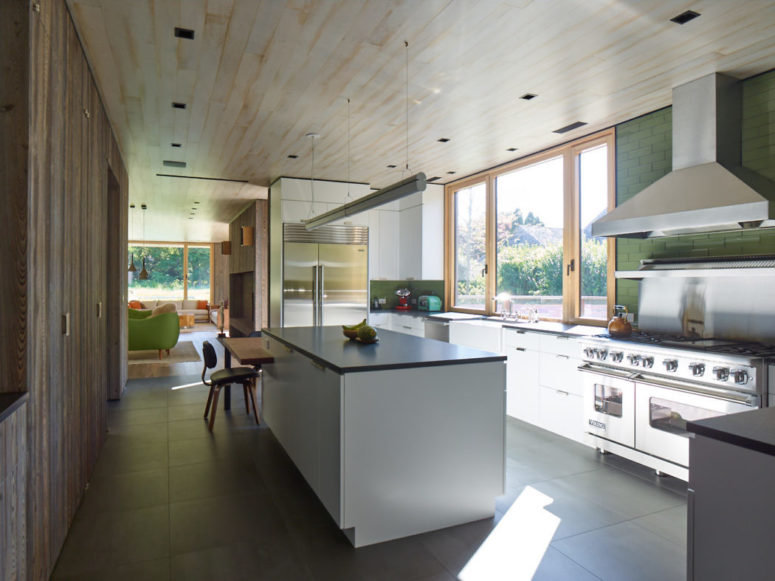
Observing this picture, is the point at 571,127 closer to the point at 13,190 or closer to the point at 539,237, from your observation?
the point at 539,237

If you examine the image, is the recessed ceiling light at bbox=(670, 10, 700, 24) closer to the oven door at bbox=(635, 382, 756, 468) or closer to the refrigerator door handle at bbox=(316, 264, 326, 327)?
the oven door at bbox=(635, 382, 756, 468)

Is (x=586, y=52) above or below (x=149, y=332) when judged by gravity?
above

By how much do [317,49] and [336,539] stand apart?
2743mm

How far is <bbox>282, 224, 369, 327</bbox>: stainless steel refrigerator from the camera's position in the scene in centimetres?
614

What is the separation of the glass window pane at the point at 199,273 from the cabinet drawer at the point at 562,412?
47.4 feet

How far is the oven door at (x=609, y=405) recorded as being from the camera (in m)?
3.47

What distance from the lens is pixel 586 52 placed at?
2.95m

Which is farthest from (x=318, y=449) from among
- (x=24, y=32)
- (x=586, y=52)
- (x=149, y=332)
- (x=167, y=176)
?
(x=149, y=332)

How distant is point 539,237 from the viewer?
205 inches

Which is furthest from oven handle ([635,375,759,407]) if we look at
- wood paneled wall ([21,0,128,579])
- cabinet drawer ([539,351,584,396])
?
wood paneled wall ([21,0,128,579])

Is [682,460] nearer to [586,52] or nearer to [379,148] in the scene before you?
[586,52]

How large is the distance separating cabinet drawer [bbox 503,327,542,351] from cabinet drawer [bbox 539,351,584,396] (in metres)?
0.13

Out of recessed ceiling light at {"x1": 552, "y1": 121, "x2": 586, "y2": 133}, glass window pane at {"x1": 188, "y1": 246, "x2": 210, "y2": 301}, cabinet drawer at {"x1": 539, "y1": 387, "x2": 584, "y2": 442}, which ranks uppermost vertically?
recessed ceiling light at {"x1": 552, "y1": 121, "x2": 586, "y2": 133}

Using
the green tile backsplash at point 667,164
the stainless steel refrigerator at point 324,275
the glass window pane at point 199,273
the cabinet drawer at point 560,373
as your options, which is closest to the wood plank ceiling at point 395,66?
the green tile backsplash at point 667,164
